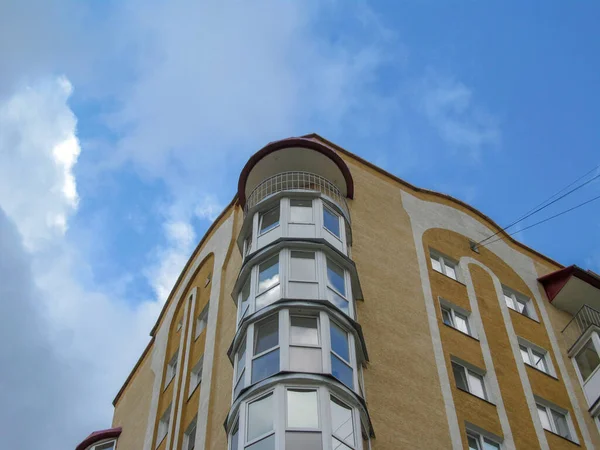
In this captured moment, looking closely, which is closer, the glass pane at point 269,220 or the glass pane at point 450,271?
the glass pane at point 269,220

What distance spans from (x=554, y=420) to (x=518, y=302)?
5.50m

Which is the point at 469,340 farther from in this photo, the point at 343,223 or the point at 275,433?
the point at 275,433

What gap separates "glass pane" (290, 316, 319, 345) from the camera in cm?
2141

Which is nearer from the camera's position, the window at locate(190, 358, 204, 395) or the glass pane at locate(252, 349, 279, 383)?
the glass pane at locate(252, 349, 279, 383)

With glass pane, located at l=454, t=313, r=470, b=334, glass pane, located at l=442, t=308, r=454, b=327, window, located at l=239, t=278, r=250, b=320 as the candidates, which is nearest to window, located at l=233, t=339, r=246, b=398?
window, located at l=239, t=278, r=250, b=320

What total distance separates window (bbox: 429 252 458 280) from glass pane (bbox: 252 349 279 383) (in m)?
9.85

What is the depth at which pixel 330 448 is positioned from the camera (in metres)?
18.7

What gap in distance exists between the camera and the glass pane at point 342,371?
68.4 ft

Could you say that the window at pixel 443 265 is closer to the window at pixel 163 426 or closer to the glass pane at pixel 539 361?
the glass pane at pixel 539 361

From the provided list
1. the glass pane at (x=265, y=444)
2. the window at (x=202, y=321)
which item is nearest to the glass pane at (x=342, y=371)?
the glass pane at (x=265, y=444)

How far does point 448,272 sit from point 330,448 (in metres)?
12.4

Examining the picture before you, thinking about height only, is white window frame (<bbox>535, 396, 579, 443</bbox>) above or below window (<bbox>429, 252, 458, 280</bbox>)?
below

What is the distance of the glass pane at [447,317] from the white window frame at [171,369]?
914 cm

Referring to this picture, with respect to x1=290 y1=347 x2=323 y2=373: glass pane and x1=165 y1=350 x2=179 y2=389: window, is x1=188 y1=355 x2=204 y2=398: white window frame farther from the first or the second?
x1=290 y1=347 x2=323 y2=373: glass pane
